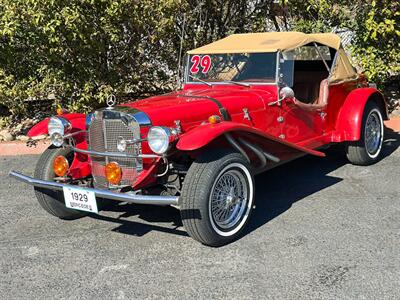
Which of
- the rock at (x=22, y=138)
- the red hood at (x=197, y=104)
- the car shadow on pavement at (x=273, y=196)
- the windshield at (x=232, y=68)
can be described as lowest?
the rock at (x=22, y=138)

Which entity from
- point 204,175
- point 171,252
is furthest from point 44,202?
point 204,175

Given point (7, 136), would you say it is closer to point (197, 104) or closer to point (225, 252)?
point (197, 104)

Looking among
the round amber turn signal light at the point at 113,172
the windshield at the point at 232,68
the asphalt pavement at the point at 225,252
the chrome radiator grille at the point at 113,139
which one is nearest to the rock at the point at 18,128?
the asphalt pavement at the point at 225,252

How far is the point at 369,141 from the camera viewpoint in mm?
5875

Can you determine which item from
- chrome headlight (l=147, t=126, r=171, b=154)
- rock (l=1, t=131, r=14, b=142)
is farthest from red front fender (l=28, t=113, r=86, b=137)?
rock (l=1, t=131, r=14, b=142)

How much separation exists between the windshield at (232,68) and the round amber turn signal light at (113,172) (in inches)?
70.3

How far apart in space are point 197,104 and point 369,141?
2.74 m

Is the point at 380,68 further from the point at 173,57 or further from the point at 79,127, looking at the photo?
the point at 79,127

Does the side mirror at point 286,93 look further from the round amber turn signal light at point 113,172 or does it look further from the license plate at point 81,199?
the license plate at point 81,199

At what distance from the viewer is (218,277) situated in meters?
3.25

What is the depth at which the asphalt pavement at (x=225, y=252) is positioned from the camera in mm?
3109

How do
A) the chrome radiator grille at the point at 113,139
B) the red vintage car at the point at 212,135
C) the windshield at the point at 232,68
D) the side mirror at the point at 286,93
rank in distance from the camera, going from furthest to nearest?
the windshield at the point at 232,68
the side mirror at the point at 286,93
the chrome radiator grille at the point at 113,139
the red vintage car at the point at 212,135

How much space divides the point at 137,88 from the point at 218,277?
6188 mm

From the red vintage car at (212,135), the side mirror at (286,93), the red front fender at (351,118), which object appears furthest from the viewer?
the red front fender at (351,118)
